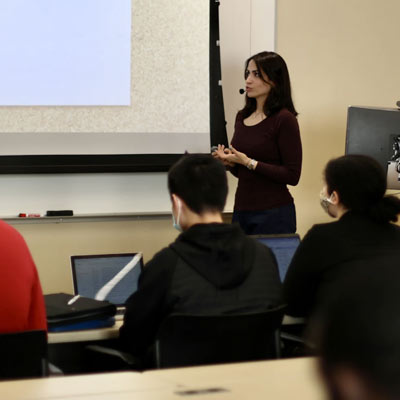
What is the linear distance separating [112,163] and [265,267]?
77.0 inches

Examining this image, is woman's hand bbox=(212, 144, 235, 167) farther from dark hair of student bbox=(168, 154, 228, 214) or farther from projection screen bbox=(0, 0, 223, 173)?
dark hair of student bbox=(168, 154, 228, 214)

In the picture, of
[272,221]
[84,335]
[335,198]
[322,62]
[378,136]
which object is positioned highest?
[322,62]

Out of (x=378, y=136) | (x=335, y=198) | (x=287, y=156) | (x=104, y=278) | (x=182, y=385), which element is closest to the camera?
(x=182, y=385)

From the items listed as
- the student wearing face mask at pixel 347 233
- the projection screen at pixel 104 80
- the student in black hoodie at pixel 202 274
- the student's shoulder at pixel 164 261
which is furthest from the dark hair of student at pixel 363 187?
the projection screen at pixel 104 80

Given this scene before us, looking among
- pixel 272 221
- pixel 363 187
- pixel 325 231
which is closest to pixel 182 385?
pixel 325 231

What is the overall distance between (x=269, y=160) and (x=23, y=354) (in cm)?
193

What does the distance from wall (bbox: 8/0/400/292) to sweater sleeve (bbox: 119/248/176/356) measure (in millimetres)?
1941

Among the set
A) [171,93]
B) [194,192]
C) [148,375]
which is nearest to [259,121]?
[171,93]

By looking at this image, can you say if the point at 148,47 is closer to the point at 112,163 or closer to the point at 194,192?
the point at 112,163

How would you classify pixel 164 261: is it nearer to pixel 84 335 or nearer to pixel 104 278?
pixel 84 335

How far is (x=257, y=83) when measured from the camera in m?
3.26

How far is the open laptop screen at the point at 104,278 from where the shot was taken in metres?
2.37

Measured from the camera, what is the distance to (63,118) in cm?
351

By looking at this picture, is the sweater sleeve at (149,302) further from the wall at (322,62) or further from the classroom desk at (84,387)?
the wall at (322,62)
